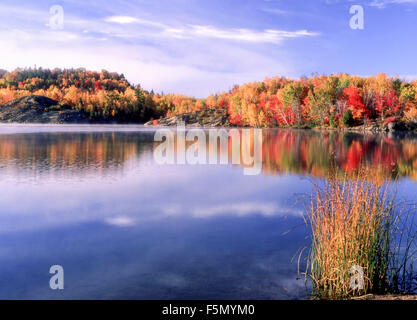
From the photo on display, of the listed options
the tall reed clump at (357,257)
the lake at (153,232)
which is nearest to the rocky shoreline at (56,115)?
the lake at (153,232)

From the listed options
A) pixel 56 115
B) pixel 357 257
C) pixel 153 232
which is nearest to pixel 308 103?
Answer: pixel 153 232

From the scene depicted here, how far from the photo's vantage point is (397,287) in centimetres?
634

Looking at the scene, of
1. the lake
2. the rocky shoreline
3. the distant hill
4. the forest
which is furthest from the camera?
the distant hill

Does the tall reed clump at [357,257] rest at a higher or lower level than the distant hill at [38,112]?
lower

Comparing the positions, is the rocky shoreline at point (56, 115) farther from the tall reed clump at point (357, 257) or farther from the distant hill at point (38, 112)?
the tall reed clump at point (357, 257)

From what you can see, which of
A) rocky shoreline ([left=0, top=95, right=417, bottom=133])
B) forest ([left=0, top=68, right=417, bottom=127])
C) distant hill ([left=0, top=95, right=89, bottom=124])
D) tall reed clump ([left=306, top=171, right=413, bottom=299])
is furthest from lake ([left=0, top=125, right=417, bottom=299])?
distant hill ([left=0, top=95, right=89, bottom=124])

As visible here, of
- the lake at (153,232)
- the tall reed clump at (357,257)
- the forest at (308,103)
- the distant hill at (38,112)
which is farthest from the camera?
the distant hill at (38,112)

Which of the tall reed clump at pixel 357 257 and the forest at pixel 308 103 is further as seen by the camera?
the forest at pixel 308 103

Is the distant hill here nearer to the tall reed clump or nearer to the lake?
the lake

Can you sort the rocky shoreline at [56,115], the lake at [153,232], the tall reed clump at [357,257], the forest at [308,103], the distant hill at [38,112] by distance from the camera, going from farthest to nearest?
the distant hill at [38,112]
the rocky shoreline at [56,115]
the forest at [308,103]
the lake at [153,232]
the tall reed clump at [357,257]

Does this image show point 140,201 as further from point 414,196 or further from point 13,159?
point 13,159

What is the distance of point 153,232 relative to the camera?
10211 millimetres

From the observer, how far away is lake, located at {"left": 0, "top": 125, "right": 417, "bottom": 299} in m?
6.84

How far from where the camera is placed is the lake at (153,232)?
6.84 meters
